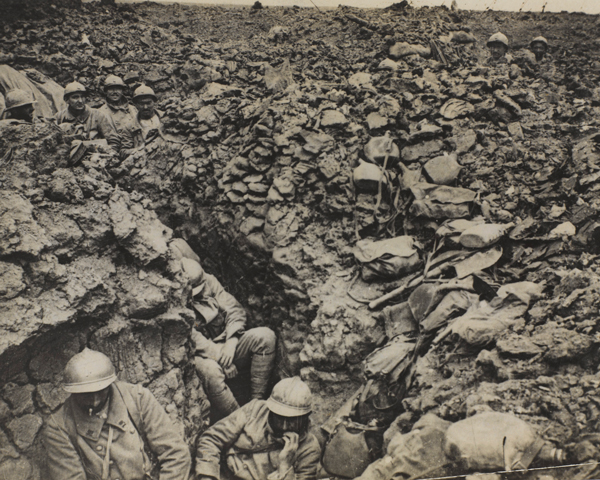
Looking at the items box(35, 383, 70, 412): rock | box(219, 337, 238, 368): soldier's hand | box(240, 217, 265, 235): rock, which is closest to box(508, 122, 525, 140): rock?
box(240, 217, 265, 235): rock

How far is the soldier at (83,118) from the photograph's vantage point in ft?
12.4

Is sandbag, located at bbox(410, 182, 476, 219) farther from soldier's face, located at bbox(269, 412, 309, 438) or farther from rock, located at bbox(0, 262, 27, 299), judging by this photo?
rock, located at bbox(0, 262, 27, 299)

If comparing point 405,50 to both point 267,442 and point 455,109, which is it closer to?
point 455,109

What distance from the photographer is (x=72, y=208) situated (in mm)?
3096

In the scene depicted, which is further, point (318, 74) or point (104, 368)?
point (318, 74)

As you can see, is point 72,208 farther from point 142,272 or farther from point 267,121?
point 267,121

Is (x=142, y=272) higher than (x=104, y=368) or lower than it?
higher

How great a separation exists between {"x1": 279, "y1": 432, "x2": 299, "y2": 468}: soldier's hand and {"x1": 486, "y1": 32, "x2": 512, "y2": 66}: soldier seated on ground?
473cm

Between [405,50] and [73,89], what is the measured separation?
12.2ft

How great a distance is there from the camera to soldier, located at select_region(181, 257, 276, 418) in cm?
377

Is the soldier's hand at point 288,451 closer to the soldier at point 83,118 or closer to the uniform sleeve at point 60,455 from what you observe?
the uniform sleeve at point 60,455

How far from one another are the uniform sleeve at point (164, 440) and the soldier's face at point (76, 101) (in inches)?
95.4

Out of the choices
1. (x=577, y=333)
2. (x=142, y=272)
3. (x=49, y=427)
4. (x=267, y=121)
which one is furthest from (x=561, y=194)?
(x=49, y=427)

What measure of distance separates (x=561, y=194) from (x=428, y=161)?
1205 mm
